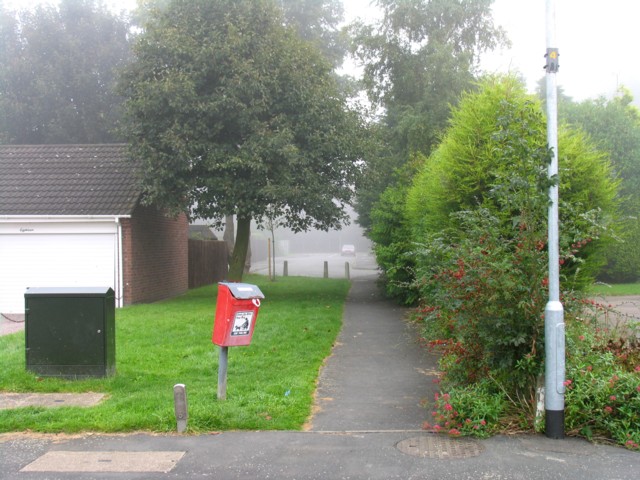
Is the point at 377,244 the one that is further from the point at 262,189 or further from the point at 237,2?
the point at 237,2

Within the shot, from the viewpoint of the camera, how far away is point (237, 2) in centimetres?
1759

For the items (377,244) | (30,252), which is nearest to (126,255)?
(30,252)

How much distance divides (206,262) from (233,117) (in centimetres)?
1137

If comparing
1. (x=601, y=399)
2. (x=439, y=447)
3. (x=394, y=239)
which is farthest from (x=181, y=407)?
(x=394, y=239)

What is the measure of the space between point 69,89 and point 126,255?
16.3 m

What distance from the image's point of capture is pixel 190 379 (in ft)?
26.1

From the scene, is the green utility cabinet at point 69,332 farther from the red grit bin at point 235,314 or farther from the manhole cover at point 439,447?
the manhole cover at point 439,447

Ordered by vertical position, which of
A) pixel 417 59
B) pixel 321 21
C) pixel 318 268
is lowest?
pixel 318 268

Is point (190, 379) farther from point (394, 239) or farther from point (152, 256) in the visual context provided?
point (152, 256)

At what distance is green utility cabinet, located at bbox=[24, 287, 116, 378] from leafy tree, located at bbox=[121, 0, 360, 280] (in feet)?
27.2

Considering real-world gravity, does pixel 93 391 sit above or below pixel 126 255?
below

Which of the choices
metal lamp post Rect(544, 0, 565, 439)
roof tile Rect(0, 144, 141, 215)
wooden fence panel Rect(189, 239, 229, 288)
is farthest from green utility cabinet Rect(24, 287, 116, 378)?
wooden fence panel Rect(189, 239, 229, 288)

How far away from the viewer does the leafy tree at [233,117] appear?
52.6 feet

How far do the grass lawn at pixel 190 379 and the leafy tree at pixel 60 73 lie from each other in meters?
18.6
